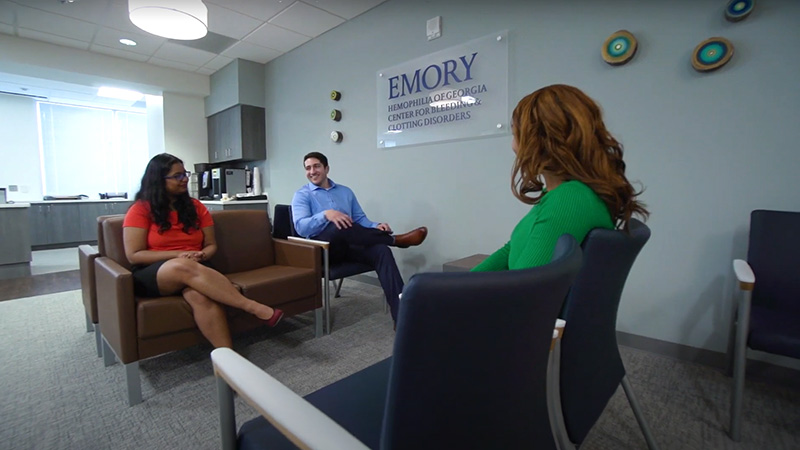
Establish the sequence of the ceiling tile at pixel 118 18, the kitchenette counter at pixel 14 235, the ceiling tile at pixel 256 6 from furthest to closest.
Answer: the kitchenette counter at pixel 14 235, the ceiling tile at pixel 118 18, the ceiling tile at pixel 256 6

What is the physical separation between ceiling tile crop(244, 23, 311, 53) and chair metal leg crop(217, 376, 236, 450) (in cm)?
396

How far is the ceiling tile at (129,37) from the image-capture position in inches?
153

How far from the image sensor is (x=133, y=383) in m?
1.58

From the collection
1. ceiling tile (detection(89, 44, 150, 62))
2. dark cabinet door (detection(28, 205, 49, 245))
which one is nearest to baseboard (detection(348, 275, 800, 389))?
ceiling tile (detection(89, 44, 150, 62))

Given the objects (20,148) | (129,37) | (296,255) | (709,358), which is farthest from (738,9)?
(20,148)

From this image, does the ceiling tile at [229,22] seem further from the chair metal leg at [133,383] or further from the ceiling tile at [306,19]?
the chair metal leg at [133,383]

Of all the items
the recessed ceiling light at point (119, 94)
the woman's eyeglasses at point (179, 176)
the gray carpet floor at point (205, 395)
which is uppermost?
the recessed ceiling light at point (119, 94)

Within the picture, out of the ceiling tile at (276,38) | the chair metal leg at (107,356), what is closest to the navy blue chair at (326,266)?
the chair metal leg at (107,356)

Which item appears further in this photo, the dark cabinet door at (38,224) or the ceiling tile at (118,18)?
the dark cabinet door at (38,224)

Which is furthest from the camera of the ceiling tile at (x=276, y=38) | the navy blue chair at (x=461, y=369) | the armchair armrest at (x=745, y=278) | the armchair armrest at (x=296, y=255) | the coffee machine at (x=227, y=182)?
the coffee machine at (x=227, y=182)

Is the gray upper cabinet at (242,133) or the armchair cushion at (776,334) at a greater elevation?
the gray upper cabinet at (242,133)

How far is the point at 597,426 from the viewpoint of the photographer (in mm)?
1441

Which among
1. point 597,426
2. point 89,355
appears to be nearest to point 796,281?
point 597,426

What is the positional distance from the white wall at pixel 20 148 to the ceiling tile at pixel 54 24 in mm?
3324
